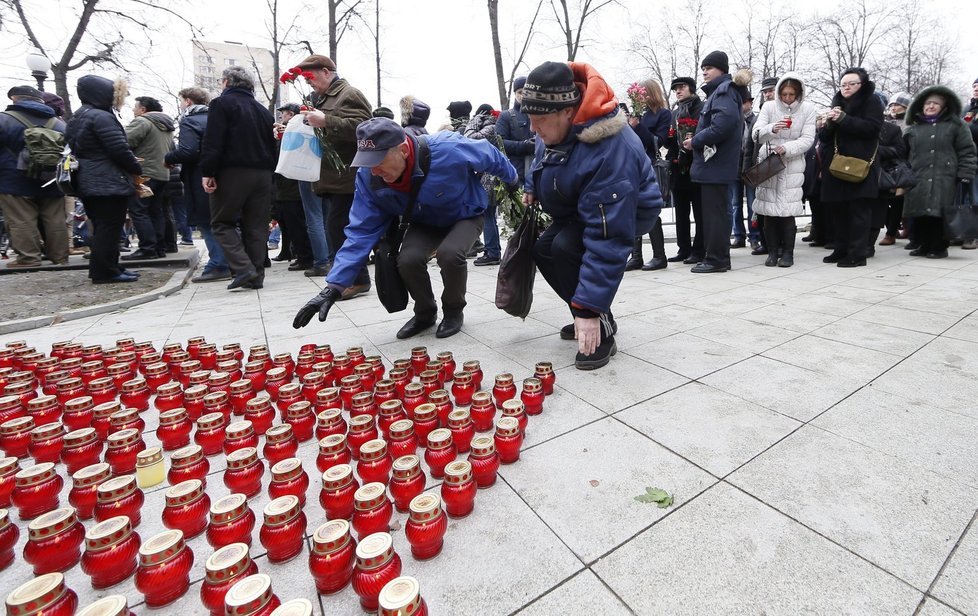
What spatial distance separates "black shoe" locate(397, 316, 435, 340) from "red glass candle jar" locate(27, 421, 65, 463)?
7.12 ft

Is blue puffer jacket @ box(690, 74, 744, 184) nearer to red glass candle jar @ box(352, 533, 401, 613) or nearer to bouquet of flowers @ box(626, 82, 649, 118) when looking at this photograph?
bouquet of flowers @ box(626, 82, 649, 118)

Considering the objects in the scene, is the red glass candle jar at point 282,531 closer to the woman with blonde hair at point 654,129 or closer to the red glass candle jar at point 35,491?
the red glass candle jar at point 35,491

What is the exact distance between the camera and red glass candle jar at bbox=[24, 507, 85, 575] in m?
1.49

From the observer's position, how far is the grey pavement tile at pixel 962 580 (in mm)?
1254

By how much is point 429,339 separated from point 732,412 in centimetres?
228

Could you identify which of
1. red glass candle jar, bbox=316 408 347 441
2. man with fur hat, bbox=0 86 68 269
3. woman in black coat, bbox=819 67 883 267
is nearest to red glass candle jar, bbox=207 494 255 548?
red glass candle jar, bbox=316 408 347 441

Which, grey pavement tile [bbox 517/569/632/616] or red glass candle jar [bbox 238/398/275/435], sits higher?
red glass candle jar [bbox 238/398/275/435]

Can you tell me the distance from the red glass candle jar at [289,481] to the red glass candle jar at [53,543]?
555 millimetres

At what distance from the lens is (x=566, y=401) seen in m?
2.62

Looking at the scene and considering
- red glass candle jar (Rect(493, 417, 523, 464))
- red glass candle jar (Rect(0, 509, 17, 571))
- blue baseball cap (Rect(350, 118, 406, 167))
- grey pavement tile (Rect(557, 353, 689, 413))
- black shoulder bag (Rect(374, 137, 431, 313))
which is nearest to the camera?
red glass candle jar (Rect(0, 509, 17, 571))

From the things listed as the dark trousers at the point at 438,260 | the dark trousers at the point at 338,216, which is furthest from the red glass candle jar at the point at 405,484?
the dark trousers at the point at 338,216

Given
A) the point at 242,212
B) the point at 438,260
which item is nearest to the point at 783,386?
the point at 438,260

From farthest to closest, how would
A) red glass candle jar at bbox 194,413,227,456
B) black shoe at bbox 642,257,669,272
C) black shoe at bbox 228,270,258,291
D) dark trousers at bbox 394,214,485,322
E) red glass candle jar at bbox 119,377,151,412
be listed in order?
1. black shoe at bbox 642,257,669,272
2. black shoe at bbox 228,270,258,291
3. dark trousers at bbox 394,214,485,322
4. red glass candle jar at bbox 119,377,151,412
5. red glass candle jar at bbox 194,413,227,456

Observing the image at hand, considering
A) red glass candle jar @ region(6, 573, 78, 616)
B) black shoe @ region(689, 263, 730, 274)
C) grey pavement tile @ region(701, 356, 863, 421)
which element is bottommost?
grey pavement tile @ region(701, 356, 863, 421)
